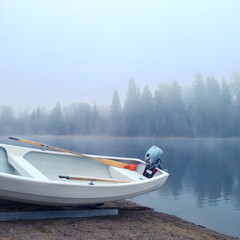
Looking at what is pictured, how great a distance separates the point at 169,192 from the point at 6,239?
4.66m

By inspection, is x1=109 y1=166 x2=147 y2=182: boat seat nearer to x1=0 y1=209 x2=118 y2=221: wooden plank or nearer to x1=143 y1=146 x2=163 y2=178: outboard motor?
x1=143 y1=146 x2=163 y2=178: outboard motor

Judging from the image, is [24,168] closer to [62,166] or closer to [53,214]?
[53,214]

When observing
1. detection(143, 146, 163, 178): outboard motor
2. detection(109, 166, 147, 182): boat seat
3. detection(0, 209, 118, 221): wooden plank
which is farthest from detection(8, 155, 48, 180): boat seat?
detection(143, 146, 163, 178): outboard motor

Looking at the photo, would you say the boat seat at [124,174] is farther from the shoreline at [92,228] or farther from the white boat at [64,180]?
the shoreline at [92,228]

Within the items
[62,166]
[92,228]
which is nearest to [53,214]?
[92,228]

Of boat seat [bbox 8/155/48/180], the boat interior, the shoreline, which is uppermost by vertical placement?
boat seat [bbox 8/155/48/180]

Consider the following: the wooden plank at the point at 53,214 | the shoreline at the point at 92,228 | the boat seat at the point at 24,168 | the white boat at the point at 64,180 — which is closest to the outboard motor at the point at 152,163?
the white boat at the point at 64,180

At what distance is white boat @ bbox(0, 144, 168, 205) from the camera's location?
2.40 metres

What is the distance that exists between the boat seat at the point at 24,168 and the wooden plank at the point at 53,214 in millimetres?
329

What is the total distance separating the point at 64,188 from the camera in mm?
2498

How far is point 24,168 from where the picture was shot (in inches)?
110

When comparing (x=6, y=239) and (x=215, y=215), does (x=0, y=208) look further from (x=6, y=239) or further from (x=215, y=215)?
(x=215, y=215)

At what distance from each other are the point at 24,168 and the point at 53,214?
55 cm

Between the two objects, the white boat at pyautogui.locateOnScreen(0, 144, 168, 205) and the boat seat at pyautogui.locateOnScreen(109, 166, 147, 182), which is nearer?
the white boat at pyautogui.locateOnScreen(0, 144, 168, 205)
